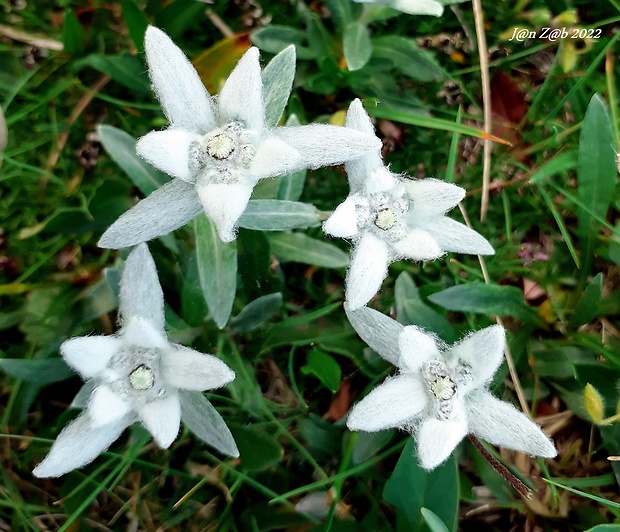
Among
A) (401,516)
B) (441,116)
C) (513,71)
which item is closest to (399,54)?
(441,116)

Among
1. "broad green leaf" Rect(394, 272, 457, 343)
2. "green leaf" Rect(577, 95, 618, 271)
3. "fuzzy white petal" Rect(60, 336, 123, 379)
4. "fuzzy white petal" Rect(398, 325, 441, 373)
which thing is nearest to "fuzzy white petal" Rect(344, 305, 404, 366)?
"fuzzy white petal" Rect(398, 325, 441, 373)

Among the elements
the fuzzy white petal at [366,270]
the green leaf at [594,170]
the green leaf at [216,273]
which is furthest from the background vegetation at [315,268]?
the fuzzy white petal at [366,270]

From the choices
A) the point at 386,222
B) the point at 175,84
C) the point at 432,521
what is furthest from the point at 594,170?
the point at 175,84

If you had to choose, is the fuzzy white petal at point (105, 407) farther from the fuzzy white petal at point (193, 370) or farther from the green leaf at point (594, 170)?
the green leaf at point (594, 170)

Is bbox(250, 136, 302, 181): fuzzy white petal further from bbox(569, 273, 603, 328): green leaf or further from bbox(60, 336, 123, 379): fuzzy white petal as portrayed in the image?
bbox(569, 273, 603, 328): green leaf

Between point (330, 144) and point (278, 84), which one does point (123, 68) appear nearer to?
point (278, 84)

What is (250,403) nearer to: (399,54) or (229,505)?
(229,505)
